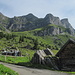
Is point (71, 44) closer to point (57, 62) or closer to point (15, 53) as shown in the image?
point (57, 62)

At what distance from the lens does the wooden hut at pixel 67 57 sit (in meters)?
27.6

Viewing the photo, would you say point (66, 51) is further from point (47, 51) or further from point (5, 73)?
point (5, 73)

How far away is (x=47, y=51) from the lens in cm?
3500

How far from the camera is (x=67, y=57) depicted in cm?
2825

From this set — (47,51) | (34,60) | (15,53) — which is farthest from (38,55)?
(15,53)

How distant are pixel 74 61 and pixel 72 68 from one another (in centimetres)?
154

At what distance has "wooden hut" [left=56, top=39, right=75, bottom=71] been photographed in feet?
90.4

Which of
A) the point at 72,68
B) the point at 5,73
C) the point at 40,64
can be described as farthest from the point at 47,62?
the point at 5,73

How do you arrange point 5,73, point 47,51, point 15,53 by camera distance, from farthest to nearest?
point 15,53, point 47,51, point 5,73

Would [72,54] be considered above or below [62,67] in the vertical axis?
above

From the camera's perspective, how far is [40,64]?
27609mm

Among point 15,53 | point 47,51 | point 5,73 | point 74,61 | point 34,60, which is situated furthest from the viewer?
point 15,53

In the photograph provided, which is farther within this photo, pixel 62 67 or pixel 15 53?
pixel 15 53

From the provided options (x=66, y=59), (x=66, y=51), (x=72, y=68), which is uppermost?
(x=66, y=51)
